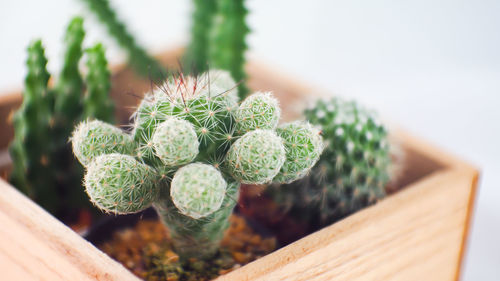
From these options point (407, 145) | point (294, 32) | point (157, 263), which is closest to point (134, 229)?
point (157, 263)

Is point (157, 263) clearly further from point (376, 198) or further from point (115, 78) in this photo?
point (115, 78)

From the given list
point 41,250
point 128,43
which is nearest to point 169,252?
point 41,250

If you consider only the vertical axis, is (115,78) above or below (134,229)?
above

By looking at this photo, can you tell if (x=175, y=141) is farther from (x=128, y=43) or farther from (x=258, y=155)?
(x=128, y=43)

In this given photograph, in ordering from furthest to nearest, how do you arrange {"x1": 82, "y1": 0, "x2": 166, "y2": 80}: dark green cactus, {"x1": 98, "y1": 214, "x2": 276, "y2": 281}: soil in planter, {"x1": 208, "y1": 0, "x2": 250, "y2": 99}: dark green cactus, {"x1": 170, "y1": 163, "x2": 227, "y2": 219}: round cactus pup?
1. {"x1": 82, "y1": 0, "x2": 166, "y2": 80}: dark green cactus
2. {"x1": 208, "y1": 0, "x2": 250, "y2": 99}: dark green cactus
3. {"x1": 98, "y1": 214, "x2": 276, "y2": 281}: soil in planter
4. {"x1": 170, "y1": 163, "x2": 227, "y2": 219}: round cactus pup

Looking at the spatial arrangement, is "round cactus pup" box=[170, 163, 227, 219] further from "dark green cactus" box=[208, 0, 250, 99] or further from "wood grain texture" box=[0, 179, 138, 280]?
"dark green cactus" box=[208, 0, 250, 99]

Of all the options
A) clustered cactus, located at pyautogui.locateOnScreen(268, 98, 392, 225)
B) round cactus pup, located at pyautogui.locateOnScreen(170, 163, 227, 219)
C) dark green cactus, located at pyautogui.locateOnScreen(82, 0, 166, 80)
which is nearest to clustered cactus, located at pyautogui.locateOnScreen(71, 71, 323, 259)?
round cactus pup, located at pyautogui.locateOnScreen(170, 163, 227, 219)

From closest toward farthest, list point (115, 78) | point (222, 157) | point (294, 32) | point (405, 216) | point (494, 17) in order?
point (222, 157) < point (405, 216) < point (115, 78) < point (494, 17) < point (294, 32)
